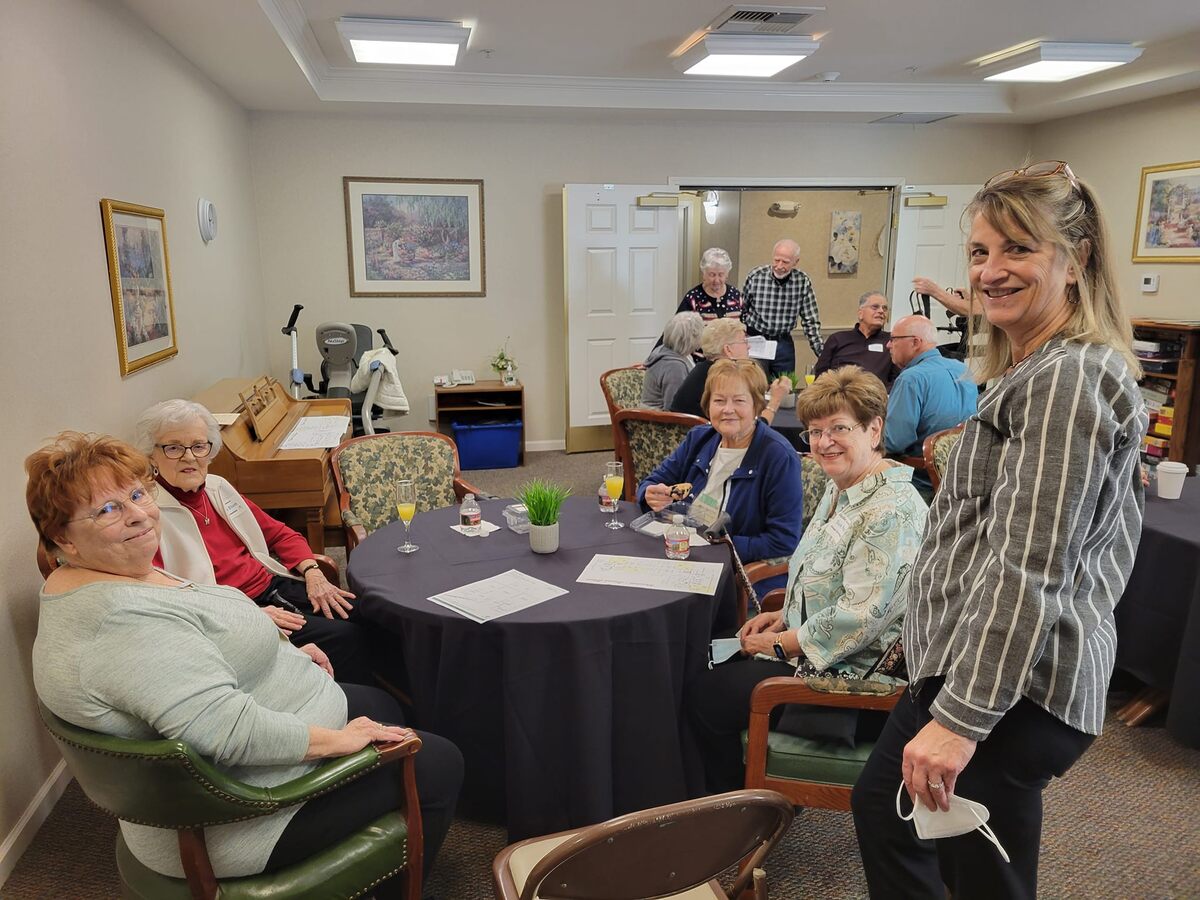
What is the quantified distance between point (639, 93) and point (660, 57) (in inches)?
30.9

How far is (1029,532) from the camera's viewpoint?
3.66 ft

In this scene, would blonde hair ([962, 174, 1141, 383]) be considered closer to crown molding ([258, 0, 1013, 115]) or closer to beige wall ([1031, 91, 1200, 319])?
crown molding ([258, 0, 1013, 115])

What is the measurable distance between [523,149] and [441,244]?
3.29 ft

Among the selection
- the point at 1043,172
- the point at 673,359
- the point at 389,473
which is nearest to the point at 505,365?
the point at 673,359

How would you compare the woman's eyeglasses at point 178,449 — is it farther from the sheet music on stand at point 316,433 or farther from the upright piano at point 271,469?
the sheet music on stand at point 316,433

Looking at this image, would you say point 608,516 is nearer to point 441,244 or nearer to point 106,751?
point 106,751

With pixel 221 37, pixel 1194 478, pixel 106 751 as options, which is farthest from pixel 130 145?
pixel 1194 478

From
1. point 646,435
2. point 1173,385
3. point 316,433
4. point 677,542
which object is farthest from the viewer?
point 1173,385

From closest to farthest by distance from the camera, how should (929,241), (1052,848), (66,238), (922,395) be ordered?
(1052,848)
(66,238)
(922,395)
(929,241)

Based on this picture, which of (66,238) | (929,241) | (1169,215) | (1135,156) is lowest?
(66,238)

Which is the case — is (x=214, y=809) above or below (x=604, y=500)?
below

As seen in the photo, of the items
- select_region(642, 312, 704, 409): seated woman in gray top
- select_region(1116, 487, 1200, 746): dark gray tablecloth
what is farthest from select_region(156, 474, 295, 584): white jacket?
select_region(1116, 487, 1200, 746): dark gray tablecloth

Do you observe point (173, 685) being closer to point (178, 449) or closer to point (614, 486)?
point (178, 449)

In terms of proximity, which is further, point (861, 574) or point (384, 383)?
point (384, 383)
